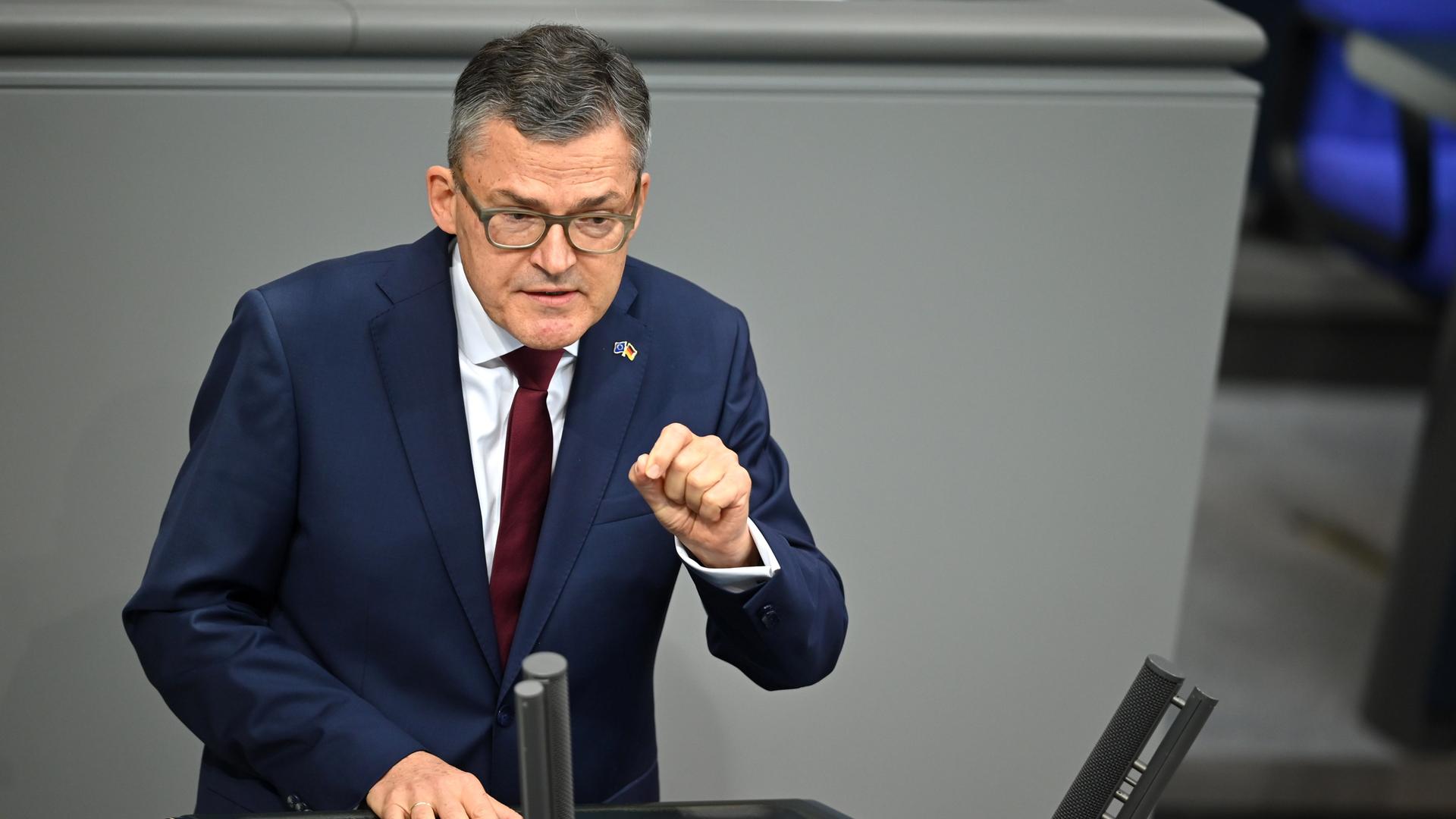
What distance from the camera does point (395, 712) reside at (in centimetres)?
160

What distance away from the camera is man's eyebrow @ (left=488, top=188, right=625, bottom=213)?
4.57 feet

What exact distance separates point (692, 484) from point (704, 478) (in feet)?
0.03

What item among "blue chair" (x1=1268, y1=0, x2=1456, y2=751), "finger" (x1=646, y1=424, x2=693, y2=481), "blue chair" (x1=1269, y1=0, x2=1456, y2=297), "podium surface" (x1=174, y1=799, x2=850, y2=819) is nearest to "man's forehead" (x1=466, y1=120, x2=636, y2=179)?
"finger" (x1=646, y1=424, x2=693, y2=481)

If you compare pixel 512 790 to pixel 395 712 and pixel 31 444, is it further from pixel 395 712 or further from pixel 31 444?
pixel 31 444

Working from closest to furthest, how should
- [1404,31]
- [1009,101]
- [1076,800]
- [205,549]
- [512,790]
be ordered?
[1076,800] → [205,549] → [512,790] → [1009,101] → [1404,31]

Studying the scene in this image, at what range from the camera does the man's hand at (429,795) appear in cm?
140

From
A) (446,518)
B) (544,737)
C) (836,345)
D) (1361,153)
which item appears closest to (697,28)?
(836,345)

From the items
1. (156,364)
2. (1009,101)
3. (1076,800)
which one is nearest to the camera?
(1076,800)

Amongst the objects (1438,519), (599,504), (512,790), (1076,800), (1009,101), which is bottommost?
(1438,519)

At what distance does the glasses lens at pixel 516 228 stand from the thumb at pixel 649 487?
0.75 feet

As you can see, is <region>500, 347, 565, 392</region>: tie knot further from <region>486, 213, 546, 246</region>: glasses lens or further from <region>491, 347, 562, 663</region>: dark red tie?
<region>486, 213, 546, 246</region>: glasses lens

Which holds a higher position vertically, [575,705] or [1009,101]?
[1009,101]

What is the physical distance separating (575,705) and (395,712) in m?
0.18

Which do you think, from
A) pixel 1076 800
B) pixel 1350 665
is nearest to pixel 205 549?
pixel 1076 800
